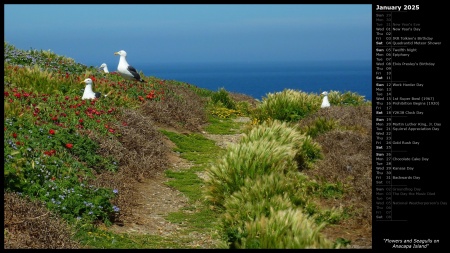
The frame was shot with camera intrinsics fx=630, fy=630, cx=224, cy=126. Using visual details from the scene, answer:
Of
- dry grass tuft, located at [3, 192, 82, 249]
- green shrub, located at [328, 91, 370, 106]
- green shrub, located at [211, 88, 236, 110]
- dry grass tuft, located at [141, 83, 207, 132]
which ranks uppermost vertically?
green shrub, located at [211, 88, 236, 110]

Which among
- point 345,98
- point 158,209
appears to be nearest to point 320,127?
point 158,209

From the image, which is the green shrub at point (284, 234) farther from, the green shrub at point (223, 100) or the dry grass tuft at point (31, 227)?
the green shrub at point (223, 100)

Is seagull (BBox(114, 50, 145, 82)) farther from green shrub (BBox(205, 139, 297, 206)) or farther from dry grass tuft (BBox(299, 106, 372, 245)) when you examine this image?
green shrub (BBox(205, 139, 297, 206))

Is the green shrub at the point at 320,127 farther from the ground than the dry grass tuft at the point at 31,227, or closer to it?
farther from the ground

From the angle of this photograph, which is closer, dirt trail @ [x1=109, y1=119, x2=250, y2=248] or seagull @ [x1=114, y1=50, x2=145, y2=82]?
dirt trail @ [x1=109, y1=119, x2=250, y2=248]

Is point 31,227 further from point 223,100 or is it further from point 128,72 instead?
point 223,100

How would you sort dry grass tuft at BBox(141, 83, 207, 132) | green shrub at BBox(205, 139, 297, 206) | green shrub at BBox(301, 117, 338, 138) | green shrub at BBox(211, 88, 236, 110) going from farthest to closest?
green shrub at BBox(211, 88, 236, 110), dry grass tuft at BBox(141, 83, 207, 132), green shrub at BBox(301, 117, 338, 138), green shrub at BBox(205, 139, 297, 206)

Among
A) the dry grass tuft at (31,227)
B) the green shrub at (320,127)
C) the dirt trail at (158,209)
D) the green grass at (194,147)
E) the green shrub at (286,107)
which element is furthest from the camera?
the green shrub at (286,107)

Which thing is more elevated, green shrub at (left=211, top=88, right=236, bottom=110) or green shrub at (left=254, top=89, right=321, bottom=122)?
green shrub at (left=211, top=88, right=236, bottom=110)

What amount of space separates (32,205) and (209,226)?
3.12 metres

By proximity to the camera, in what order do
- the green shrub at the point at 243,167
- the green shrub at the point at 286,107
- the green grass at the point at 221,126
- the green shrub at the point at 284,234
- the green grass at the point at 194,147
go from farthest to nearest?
the green grass at the point at 221,126 < the green shrub at the point at 286,107 < the green grass at the point at 194,147 < the green shrub at the point at 243,167 < the green shrub at the point at 284,234

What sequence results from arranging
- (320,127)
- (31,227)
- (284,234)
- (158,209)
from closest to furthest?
1. (284,234)
2. (31,227)
3. (158,209)
4. (320,127)

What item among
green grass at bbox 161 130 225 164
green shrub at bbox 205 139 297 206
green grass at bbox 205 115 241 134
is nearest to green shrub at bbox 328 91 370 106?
green grass at bbox 205 115 241 134

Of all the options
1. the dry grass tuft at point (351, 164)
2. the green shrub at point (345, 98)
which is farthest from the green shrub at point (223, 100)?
the dry grass tuft at point (351, 164)
